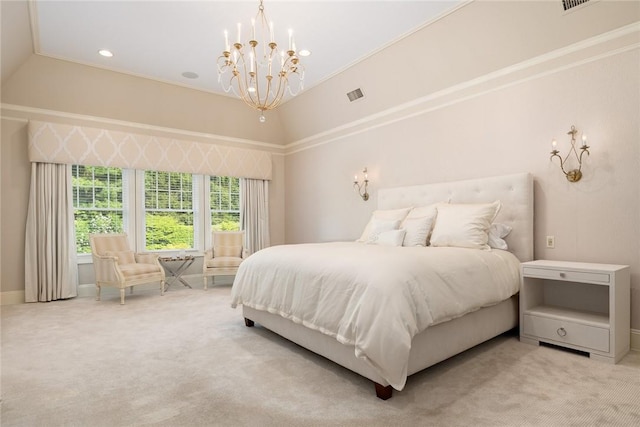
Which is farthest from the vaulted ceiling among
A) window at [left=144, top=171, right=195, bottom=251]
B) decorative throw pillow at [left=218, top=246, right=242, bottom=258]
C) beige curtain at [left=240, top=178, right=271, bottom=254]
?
decorative throw pillow at [left=218, top=246, right=242, bottom=258]

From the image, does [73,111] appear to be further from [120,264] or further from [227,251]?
[227,251]

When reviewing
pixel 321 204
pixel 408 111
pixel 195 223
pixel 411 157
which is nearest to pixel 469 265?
pixel 411 157

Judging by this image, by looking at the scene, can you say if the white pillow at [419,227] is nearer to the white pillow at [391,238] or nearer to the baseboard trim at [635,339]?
the white pillow at [391,238]

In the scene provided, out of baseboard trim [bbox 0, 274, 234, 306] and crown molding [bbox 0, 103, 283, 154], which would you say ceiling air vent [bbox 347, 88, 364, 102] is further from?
baseboard trim [bbox 0, 274, 234, 306]

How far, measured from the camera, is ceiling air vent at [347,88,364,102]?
5056 mm

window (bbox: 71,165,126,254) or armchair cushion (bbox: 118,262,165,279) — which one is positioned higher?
window (bbox: 71,165,126,254)

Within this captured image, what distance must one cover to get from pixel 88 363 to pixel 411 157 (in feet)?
13.4

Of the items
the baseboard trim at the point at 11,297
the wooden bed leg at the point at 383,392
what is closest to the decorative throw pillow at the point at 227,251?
the baseboard trim at the point at 11,297

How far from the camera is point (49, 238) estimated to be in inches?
187

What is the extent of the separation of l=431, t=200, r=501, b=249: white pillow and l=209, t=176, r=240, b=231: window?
424cm

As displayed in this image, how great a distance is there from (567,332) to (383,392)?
5.65ft

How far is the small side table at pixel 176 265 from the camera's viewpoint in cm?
541

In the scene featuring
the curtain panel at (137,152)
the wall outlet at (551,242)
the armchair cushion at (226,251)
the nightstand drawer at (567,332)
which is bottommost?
the nightstand drawer at (567,332)

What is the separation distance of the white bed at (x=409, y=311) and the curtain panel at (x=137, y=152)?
10.6ft
